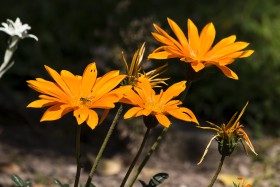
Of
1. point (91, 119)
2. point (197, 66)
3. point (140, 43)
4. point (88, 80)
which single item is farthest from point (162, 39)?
point (140, 43)

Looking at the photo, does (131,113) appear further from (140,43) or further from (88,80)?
(140,43)

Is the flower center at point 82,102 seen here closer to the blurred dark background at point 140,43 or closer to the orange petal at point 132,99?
the orange petal at point 132,99

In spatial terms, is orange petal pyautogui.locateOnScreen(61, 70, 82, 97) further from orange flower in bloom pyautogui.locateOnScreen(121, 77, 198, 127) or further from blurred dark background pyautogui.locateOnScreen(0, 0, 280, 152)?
blurred dark background pyautogui.locateOnScreen(0, 0, 280, 152)

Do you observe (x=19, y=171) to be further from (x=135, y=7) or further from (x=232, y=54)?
(x=232, y=54)

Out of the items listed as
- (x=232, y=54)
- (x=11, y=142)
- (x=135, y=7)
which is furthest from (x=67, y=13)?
(x=232, y=54)

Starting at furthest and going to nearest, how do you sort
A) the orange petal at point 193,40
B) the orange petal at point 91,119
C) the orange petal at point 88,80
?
the orange petal at point 193,40, the orange petal at point 88,80, the orange petal at point 91,119

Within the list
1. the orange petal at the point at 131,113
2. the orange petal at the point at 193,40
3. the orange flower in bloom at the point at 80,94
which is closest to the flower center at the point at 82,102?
the orange flower in bloom at the point at 80,94
